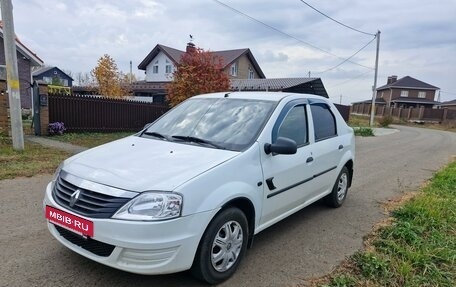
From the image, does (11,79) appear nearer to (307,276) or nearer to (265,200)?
(265,200)

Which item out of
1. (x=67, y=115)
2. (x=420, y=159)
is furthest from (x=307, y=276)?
(x=67, y=115)

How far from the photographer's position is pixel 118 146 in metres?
3.69

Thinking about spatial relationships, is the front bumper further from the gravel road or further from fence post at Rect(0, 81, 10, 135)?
fence post at Rect(0, 81, 10, 135)

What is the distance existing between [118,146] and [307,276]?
2335 millimetres

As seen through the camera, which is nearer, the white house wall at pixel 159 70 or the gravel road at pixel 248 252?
the gravel road at pixel 248 252

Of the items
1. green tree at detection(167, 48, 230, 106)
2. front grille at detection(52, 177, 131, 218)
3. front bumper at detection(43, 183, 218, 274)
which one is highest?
green tree at detection(167, 48, 230, 106)

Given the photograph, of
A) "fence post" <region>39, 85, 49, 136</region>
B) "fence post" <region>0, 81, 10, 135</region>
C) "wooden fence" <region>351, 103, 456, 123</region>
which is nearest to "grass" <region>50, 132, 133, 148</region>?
"fence post" <region>39, 85, 49, 136</region>

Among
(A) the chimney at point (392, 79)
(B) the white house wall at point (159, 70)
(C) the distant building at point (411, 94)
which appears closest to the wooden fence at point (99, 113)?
(B) the white house wall at point (159, 70)

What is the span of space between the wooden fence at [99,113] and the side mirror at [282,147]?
11254 mm

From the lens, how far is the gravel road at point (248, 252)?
121 inches

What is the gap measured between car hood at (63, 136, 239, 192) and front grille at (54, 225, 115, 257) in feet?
1.56

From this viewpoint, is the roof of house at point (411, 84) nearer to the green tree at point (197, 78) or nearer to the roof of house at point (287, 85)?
the roof of house at point (287, 85)

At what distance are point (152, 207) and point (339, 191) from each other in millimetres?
3760

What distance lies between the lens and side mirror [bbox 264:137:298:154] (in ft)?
11.2
